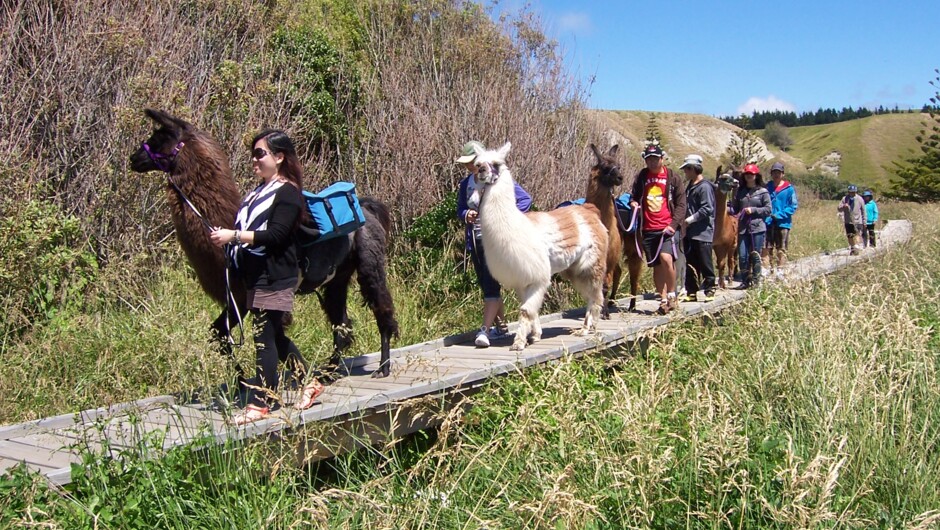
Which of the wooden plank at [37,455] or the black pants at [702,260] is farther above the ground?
the black pants at [702,260]

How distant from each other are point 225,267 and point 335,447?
1333 millimetres

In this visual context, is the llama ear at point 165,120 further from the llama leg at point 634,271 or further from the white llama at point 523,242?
the llama leg at point 634,271

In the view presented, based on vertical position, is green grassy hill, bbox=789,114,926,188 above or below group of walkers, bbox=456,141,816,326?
above

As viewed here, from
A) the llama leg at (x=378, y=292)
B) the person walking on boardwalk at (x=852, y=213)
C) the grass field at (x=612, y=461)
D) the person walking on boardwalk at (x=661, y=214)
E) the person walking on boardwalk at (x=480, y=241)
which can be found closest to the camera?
the grass field at (x=612, y=461)

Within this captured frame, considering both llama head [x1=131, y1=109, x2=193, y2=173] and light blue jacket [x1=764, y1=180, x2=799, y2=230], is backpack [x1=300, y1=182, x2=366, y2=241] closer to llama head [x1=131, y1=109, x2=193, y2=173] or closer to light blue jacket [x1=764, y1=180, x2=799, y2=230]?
llama head [x1=131, y1=109, x2=193, y2=173]

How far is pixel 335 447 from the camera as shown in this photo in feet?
14.7

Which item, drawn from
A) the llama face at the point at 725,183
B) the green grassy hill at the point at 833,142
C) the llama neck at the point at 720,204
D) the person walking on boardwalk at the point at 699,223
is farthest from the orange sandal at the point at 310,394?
the green grassy hill at the point at 833,142

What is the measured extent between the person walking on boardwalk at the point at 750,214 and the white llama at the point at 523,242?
217 inches

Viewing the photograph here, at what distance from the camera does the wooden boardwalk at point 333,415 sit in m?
3.86

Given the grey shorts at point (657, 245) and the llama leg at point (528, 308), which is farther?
the grey shorts at point (657, 245)

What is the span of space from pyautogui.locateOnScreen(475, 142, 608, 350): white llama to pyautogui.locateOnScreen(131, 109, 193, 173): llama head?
2751 millimetres

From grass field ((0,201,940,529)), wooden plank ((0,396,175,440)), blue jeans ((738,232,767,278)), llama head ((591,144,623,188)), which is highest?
llama head ((591,144,623,188))

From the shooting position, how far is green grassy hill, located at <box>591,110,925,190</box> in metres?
93.6

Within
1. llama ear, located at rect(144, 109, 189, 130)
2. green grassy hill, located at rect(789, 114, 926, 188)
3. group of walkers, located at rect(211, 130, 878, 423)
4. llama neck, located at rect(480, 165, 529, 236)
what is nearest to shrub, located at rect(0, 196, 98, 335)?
llama ear, located at rect(144, 109, 189, 130)
